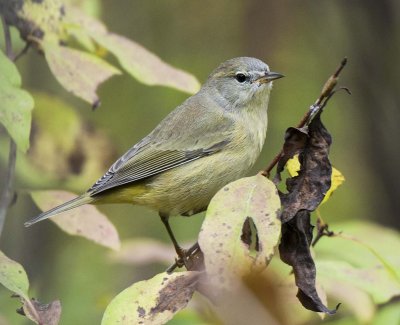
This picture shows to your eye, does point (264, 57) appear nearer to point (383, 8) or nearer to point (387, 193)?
point (383, 8)

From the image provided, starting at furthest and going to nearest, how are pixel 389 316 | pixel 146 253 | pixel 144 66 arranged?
pixel 146 253 → pixel 389 316 → pixel 144 66

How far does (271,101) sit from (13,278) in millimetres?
3915

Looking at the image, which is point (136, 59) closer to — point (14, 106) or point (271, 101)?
point (14, 106)

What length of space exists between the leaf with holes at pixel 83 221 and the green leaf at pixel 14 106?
21.8 inches

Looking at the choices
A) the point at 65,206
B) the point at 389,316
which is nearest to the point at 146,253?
the point at 65,206

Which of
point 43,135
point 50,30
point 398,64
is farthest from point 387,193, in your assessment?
point 50,30

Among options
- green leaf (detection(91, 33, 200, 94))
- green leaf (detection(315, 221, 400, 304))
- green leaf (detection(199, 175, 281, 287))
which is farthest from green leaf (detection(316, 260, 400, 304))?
green leaf (detection(199, 175, 281, 287))

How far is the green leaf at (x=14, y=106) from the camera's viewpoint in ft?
7.58

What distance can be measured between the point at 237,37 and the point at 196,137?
2144 mm

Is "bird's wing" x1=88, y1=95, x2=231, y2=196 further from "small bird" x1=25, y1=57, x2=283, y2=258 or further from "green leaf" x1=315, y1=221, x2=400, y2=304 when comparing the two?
"green leaf" x1=315, y1=221, x2=400, y2=304

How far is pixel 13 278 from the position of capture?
209 centimetres

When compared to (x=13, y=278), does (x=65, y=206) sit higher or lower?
lower

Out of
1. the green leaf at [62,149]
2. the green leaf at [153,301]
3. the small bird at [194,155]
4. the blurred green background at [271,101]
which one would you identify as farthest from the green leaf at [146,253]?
the green leaf at [153,301]

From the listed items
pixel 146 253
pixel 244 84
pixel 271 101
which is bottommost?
pixel 146 253
